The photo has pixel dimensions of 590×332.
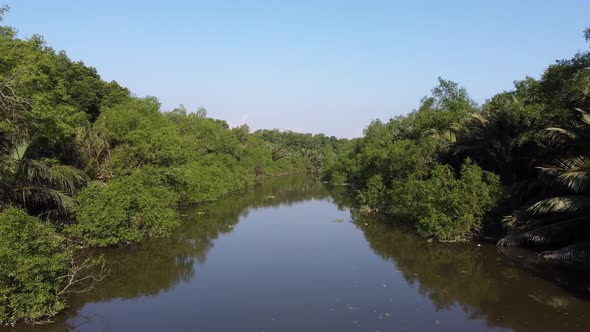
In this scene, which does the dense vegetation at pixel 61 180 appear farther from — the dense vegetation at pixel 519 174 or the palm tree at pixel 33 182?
the dense vegetation at pixel 519 174

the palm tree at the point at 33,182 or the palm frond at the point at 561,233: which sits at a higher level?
the palm tree at the point at 33,182

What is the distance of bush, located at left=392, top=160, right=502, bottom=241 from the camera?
19781mm

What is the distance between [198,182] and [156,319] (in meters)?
23.2

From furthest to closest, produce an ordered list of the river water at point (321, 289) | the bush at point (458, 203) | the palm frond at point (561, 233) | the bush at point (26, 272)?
the bush at point (458, 203)
the palm frond at point (561, 233)
the river water at point (321, 289)
the bush at point (26, 272)

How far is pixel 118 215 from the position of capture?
18719 mm

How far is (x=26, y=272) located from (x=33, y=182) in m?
6.69

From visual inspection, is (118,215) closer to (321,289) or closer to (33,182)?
(33,182)

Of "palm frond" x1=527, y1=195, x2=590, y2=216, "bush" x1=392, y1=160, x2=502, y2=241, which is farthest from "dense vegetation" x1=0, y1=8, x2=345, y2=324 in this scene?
"palm frond" x1=527, y1=195, x2=590, y2=216

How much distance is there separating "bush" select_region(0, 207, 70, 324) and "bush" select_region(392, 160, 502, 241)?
14871 mm

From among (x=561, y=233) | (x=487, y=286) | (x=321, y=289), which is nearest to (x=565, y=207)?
(x=561, y=233)

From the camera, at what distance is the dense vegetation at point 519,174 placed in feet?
50.7

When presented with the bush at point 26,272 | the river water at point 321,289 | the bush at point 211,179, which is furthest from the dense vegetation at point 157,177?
the river water at point 321,289

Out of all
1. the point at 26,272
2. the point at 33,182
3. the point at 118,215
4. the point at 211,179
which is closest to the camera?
the point at 26,272

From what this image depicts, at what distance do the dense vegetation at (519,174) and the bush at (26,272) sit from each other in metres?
14.9
